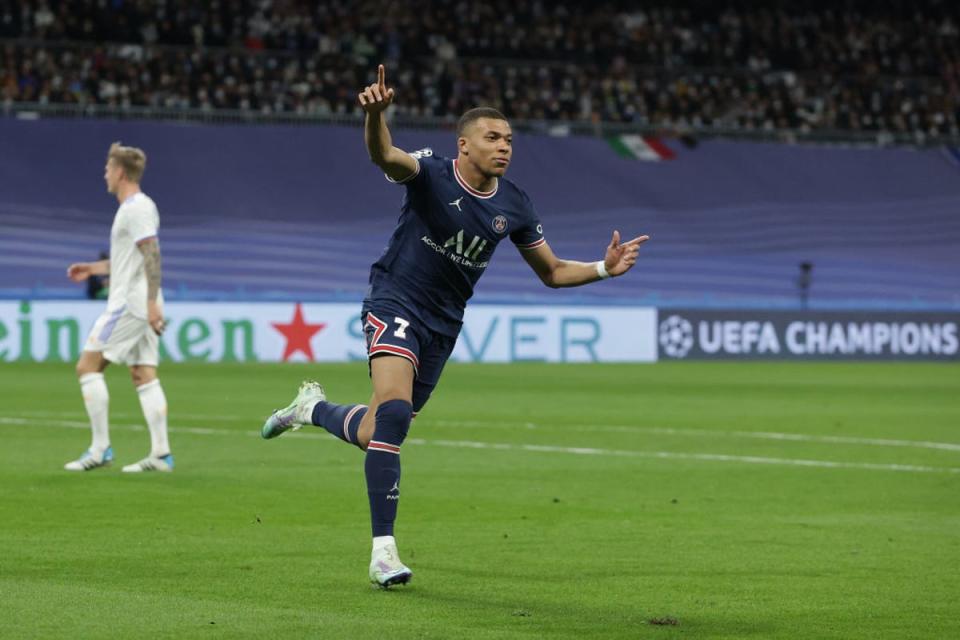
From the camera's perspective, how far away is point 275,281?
4019cm

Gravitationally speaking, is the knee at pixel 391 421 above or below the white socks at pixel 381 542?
above

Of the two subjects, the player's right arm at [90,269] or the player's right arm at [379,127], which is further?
the player's right arm at [90,269]

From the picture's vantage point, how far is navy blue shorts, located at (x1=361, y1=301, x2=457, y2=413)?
7.84 meters

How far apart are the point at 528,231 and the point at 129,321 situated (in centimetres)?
465

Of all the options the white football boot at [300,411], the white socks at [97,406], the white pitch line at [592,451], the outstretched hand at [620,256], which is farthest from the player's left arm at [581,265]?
the white pitch line at [592,451]

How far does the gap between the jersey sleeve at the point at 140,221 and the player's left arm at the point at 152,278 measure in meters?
0.04

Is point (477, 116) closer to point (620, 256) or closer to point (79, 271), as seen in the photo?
point (620, 256)

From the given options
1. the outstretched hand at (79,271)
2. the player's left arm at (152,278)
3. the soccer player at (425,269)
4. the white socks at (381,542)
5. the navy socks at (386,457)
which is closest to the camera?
the white socks at (381,542)

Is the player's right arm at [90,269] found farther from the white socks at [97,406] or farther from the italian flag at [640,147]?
the italian flag at [640,147]

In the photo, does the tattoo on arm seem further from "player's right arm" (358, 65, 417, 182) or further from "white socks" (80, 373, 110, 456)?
"player's right arm" (358, 65, 417, 182)

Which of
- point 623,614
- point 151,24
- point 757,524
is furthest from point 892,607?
point 151,24

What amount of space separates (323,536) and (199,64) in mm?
33075

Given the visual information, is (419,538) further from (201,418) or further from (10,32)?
(10,32)

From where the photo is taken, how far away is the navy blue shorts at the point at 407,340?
7.84m
